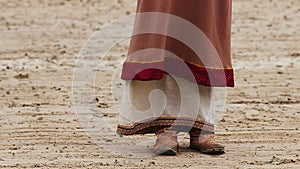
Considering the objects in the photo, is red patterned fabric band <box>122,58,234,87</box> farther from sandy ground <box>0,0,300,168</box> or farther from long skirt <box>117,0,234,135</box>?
sandy ground <box>0,0,300,168</box>

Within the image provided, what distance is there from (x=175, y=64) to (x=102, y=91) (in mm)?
2403

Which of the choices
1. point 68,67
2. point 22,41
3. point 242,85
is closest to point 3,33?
point 22,41

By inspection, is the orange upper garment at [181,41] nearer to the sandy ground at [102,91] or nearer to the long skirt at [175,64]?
the long skirt at [175,64]

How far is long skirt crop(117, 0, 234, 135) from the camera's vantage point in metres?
5.23

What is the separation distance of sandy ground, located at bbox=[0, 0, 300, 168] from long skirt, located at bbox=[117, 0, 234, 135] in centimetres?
24

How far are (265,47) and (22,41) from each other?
9.24 ft

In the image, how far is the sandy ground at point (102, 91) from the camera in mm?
5285

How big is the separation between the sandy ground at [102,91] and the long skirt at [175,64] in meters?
0.24

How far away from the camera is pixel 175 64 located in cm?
528

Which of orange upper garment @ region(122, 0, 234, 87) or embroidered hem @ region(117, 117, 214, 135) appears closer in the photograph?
orange upper garment @ region(122, 0, 234, 87)

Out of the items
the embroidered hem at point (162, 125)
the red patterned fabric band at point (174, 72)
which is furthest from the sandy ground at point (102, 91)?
the red patterned fabric band at point (174, 72)

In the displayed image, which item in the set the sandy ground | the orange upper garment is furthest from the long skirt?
the sandy ground

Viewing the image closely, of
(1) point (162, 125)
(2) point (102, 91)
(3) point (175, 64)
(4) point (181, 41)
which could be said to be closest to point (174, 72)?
(3) point (175, 64)

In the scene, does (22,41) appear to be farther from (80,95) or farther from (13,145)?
(13,145)
